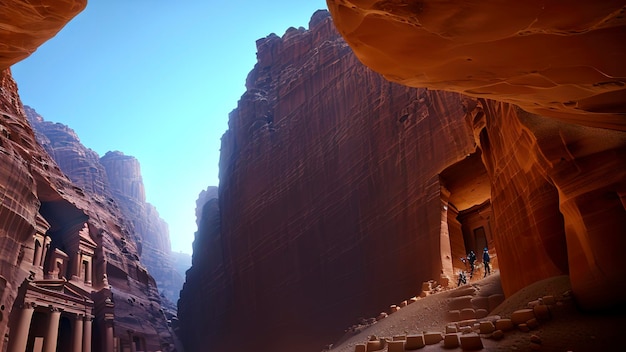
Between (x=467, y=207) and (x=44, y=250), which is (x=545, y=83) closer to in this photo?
(x=467, y=207)

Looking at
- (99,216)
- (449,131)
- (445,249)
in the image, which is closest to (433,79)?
(445,249)

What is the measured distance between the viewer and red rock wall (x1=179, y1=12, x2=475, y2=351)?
83.1ft

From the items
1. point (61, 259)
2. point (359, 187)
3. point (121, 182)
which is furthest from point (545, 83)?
point (121, 182)

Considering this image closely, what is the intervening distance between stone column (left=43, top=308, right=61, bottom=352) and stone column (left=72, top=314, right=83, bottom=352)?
244cm

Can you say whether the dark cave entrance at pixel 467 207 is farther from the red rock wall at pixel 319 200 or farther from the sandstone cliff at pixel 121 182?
the sandstone cliff at pixel 121 182

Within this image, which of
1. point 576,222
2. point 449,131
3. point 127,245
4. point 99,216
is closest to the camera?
point 576,222

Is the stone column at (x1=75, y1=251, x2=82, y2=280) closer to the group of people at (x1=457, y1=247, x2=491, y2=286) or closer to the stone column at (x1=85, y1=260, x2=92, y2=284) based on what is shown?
the stone column at (x1=85, y1=260, x2=92, y2=284)

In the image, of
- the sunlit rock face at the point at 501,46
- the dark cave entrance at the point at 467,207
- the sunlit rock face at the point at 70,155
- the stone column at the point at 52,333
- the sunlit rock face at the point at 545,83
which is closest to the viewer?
the sunlit rock face at the point at 501,46

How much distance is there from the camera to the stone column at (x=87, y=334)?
108ft

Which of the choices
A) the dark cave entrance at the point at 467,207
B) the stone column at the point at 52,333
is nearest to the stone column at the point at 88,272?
the stone column at the point at 52,333

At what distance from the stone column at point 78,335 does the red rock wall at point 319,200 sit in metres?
13.8

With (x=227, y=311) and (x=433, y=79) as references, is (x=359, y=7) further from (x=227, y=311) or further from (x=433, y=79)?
(x=227, y=311)

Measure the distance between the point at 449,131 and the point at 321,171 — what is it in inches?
565

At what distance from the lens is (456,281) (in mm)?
21766
